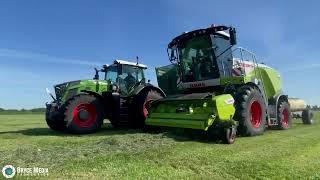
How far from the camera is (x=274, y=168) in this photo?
7.21 meters

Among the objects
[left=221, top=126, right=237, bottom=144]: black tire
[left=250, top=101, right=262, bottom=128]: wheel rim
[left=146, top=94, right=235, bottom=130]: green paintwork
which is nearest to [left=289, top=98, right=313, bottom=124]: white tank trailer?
[left=250, top=101, right=262, bottom=128]: wheel rim

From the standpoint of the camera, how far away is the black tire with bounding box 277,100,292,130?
50.8 feet

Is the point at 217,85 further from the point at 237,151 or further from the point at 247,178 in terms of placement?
the point at 247,178

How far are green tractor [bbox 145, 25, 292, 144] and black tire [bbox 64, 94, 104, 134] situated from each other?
210 cm

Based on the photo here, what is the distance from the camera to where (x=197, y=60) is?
13.5 metres

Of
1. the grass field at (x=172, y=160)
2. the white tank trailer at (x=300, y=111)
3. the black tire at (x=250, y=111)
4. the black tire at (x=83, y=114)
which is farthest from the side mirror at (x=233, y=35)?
the white tank trailer at (x=300, y=111)

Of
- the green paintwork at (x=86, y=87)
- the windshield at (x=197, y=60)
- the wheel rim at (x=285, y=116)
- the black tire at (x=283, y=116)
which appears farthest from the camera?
the wheel rim at (x=285, y=116)

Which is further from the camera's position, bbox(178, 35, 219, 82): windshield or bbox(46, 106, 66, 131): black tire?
bbox(46, 106, 66, 131): black tire

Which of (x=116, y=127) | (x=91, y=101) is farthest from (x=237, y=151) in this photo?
(x=116, y=127)

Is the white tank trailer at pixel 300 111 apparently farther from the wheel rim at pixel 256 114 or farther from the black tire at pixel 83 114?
the black tire at pixel 83 114

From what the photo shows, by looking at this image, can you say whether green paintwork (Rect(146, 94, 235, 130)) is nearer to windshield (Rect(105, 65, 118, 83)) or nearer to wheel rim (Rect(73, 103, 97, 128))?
wheel rim (Rect(73, 103, 97, 128))

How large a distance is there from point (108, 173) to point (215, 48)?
24.4 ft

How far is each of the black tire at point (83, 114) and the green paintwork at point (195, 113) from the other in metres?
2.33

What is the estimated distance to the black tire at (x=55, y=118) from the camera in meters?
14.0
